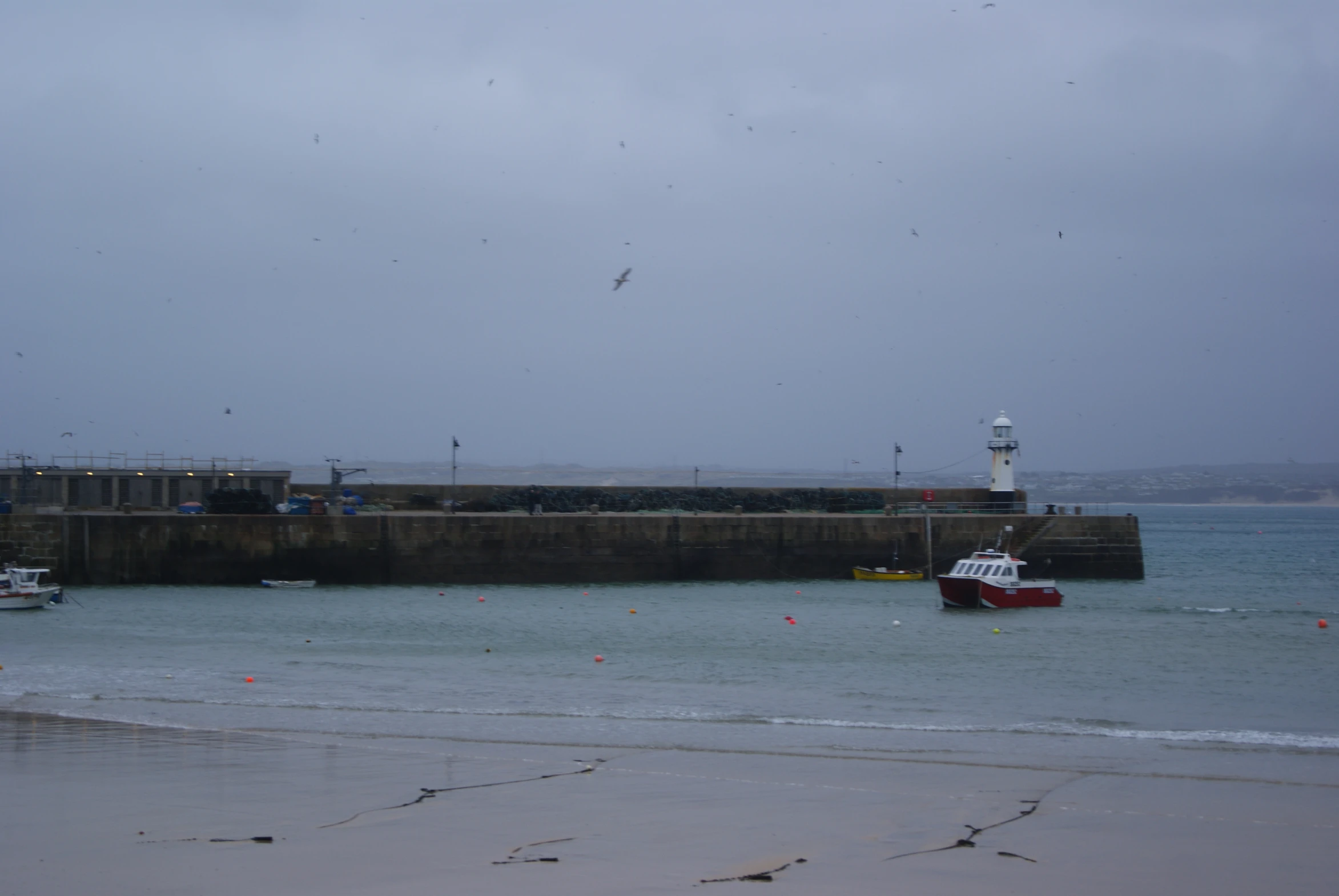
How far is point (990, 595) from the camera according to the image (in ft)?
98.0

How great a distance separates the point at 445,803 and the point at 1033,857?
4.68 m

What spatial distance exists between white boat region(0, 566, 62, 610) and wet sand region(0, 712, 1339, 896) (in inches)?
692

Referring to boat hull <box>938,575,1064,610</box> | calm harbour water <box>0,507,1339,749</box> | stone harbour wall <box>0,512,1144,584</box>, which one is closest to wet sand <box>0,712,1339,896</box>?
calm harbour water <box>0,507,1339,749</box>

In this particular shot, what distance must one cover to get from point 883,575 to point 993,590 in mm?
6297

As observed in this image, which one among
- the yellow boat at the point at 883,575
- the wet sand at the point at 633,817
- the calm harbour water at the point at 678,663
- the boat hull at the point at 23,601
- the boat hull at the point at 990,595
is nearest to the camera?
the wet sand at the point at 633,817

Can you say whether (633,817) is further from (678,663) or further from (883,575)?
(883,575)

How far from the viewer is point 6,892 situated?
6.37 metres

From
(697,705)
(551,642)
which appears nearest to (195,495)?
(551,642)

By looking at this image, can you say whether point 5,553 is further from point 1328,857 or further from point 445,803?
point 1328,857

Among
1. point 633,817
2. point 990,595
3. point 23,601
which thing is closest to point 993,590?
point 990,595

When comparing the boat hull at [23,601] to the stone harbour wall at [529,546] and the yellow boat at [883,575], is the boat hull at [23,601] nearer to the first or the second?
the stone harbour wall at [529,546]

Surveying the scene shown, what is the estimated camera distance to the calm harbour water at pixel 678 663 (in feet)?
46.7

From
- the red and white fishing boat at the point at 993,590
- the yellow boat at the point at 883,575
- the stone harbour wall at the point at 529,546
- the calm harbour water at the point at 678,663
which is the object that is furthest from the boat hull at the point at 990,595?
the stone harbour wall at the point at 529,546

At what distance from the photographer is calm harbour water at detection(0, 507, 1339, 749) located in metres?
14.2
